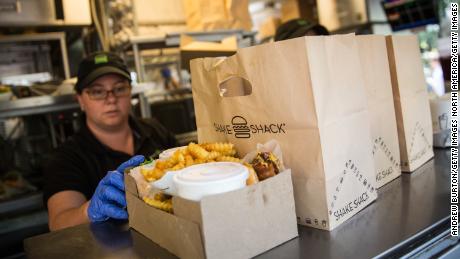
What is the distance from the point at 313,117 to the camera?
688 millimetres

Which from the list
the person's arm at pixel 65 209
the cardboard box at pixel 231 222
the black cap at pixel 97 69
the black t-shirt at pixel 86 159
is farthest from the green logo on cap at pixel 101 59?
the cardboard box at pixel 231 222

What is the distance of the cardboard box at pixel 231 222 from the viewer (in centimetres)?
57

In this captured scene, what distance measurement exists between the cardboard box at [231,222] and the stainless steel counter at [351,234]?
3 cm

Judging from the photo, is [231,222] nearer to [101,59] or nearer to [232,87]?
[232,87]

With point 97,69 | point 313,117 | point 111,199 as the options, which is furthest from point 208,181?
point 97,69

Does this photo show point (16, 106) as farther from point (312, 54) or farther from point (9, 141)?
point (312, 54)

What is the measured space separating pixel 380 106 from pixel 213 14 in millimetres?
1818

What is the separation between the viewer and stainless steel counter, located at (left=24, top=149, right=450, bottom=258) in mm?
665

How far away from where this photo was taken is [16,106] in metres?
2.09

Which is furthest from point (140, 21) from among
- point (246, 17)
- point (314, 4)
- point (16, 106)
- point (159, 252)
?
point (159, 252)

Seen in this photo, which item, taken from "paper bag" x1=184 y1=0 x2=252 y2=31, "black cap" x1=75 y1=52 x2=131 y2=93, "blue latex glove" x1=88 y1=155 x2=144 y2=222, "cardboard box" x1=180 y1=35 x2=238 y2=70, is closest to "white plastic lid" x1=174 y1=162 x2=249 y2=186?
"blue latex glove" x1=88 y1=155 x2=144 y2=222

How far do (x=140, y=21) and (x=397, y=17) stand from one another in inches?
95.8

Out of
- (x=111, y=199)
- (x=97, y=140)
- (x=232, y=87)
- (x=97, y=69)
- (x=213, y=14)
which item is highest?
(x=213, y=14)

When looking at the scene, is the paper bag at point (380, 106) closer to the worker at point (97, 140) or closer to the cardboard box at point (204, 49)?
the worker at point (97, 140)
